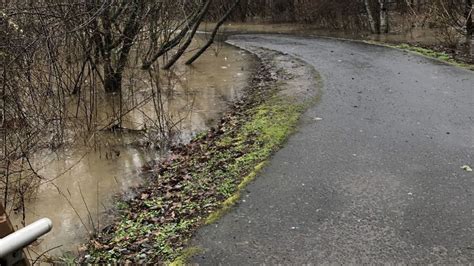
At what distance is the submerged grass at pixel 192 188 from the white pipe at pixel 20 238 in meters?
2.53

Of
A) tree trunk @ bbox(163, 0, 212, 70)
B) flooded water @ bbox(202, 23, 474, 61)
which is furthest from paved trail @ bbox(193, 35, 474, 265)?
tree trunk @ bbox(163, 0, 212, 70)

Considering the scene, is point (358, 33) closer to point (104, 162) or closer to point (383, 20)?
point (383, 20)

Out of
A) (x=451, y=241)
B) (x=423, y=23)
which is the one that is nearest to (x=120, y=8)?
(x=451, y=241)

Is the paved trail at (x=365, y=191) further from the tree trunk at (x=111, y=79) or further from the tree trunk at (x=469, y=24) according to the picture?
the tree trunk at (x=469, y=24)

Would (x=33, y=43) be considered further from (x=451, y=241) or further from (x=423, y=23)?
(x=423, y=23)

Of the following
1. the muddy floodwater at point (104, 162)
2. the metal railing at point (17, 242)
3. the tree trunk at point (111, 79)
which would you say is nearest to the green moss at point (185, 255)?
the muddy floodwater at point (104, 162)

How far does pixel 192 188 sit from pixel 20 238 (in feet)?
14.2

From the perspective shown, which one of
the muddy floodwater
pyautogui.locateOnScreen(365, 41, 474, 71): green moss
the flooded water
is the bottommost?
the muddy floodwater

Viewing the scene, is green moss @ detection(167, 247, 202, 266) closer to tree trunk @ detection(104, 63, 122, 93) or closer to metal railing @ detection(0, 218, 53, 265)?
metal railing @ detection(0, 218, 53, 265)

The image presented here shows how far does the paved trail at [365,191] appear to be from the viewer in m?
4.36

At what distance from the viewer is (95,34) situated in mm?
9820

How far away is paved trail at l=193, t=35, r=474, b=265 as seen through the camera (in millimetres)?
4359

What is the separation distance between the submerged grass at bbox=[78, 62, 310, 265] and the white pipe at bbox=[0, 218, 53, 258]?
2533 millimetres

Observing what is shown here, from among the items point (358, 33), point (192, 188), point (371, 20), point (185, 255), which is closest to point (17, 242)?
point (185, 255)
